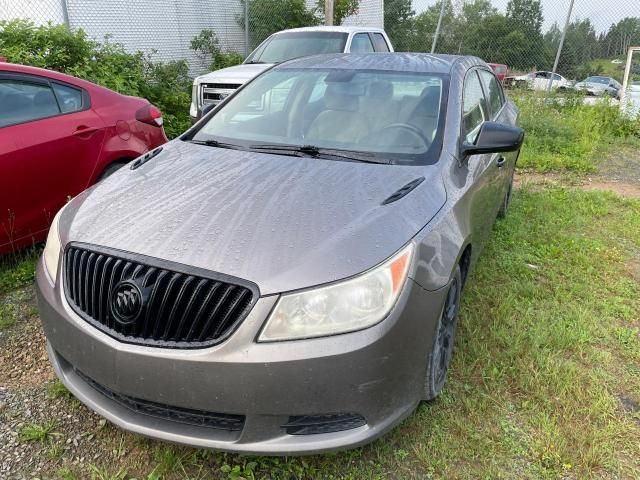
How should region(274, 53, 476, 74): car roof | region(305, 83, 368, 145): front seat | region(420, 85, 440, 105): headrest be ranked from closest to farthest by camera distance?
region(305, 83, 368, 145): front seat
region(420, 85, 440, 105): headrest
region(274, 53, 476, 74): car roof

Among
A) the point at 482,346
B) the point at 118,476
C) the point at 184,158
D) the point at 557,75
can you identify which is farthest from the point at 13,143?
the point at 557,75

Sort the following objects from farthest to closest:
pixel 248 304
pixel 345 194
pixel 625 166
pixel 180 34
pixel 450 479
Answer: pixel 180 34 < pixel 625 166 < pixel 345 194 < pixel 450 479 < pixel 248 304

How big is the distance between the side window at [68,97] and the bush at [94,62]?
3.27 m

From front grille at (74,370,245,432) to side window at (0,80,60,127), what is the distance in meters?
2.30

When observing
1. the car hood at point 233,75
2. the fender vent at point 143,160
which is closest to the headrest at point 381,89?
the fender vent at point 143,160

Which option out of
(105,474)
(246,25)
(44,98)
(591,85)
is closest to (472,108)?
(105,474)

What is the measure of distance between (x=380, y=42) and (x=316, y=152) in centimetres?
726

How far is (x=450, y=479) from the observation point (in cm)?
212

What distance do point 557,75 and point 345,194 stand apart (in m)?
11.1

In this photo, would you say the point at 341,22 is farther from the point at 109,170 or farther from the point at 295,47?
the point at 109,170

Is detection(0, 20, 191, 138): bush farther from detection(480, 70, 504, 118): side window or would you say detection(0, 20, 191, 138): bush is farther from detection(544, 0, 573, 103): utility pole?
detection(544, 0, 573, 103): utility pole

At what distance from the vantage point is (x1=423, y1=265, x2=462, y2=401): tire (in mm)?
2230

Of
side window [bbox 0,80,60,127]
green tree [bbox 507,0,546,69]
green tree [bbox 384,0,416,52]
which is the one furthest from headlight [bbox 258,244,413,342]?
green tree [bbox 384,0,416,52]

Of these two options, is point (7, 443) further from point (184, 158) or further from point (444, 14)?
point (444, 14)
